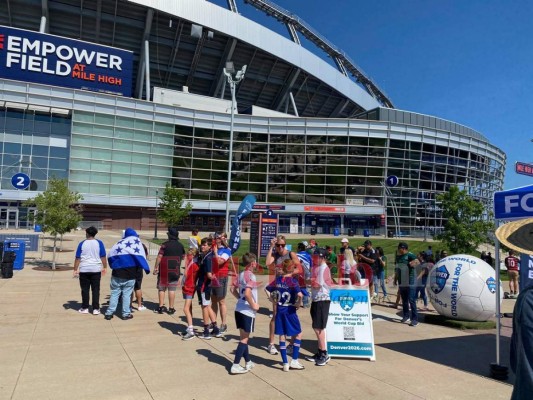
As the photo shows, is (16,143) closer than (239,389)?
No

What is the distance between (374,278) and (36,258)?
1787 centimetres

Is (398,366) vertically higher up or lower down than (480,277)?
lower down

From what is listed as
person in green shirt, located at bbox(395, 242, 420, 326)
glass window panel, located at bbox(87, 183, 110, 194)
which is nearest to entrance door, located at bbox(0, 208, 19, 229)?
glass window panel, located at bbox(87, 183, 110, 194)

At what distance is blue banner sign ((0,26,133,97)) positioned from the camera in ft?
159

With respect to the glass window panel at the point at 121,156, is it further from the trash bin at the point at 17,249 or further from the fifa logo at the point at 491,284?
the fifa logo at the point at 491,284

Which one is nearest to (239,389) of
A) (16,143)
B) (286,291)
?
(286,291)

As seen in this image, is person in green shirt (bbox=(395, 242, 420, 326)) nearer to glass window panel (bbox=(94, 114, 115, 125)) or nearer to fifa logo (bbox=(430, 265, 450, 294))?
fifa logo (bbox=(430, 265, 450, 294))

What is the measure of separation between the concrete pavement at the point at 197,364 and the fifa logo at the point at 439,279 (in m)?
0.95

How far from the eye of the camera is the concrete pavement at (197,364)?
5.50m

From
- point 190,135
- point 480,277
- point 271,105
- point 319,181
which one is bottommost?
point 480,277

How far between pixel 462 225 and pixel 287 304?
742 inches

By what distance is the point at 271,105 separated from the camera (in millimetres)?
77750

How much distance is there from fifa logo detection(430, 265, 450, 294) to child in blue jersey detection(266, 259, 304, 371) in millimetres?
5167

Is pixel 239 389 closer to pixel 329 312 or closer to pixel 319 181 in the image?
pixel 329 312
